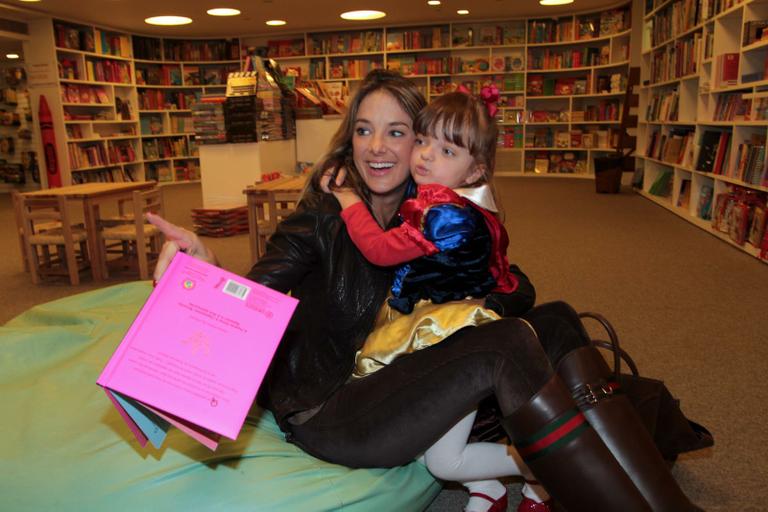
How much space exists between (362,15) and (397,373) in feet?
27.9

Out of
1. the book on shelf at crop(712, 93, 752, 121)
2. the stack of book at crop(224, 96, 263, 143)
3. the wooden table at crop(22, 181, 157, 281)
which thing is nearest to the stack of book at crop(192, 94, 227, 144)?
the stack of book at crop(224, 96, 263, 143)

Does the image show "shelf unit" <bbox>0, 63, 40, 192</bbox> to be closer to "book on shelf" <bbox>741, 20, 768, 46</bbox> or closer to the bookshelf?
the bookshelf

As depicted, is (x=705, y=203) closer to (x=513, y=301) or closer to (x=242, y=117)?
(x=242, y=117)

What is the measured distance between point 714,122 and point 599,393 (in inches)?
174

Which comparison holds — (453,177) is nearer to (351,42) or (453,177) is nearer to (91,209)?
(91,209)

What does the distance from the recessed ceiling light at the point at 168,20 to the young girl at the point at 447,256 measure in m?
8.17

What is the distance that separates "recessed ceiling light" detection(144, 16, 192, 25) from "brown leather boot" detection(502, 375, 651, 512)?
349 inches

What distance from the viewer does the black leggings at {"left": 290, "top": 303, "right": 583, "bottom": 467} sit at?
1.10 meters

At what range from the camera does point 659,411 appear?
56.8 inches

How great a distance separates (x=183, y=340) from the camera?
3.01 ft

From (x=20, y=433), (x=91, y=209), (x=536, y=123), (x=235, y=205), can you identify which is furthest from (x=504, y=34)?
(x=20, y=433)

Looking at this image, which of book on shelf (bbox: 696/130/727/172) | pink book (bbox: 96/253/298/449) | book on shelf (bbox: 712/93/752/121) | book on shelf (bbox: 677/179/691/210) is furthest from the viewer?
book on shelf (bbox: 677/179/691/210)

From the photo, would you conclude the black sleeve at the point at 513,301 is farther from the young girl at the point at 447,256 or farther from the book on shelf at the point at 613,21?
the book on shelf at the point at 613,21

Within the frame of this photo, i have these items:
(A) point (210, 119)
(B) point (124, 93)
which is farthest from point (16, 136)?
(A) point (210, 119)
